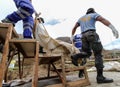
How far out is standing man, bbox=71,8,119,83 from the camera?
4965 mm

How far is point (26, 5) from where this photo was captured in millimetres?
4059

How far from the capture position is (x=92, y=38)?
511 cm

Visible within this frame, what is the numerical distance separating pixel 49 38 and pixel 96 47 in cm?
105

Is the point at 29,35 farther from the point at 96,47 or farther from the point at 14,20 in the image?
the point at 96,47

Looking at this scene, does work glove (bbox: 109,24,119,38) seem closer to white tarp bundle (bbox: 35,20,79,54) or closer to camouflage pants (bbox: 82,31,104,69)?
camouflage pants (bbox: 82,31,104,69)

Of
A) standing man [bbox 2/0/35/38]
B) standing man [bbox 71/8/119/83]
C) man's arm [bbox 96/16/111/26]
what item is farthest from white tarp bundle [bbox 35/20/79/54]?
man's arm [bbox 96/16/111/26]

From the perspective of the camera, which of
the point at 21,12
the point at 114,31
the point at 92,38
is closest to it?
the point at 21,12

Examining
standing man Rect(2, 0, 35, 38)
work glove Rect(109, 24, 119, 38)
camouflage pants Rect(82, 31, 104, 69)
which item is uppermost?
standing man Rect(2, 0, 35, 38)

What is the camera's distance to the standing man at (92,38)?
4.96m

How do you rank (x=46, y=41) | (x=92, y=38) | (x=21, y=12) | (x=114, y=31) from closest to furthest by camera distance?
(x=21, y=12)
(x=46, y=41)
(x=114, y=31)
(x=92, y=38)

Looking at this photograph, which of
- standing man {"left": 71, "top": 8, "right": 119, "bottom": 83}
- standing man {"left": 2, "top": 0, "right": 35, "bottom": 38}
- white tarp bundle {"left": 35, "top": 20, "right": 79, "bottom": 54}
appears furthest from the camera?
standing man {"left": 71, "top": 8, "right": 119, "bottom": 83}

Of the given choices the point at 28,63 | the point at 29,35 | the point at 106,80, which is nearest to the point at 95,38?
the point at 106,80

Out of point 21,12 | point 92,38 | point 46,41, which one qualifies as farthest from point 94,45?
point 21,12

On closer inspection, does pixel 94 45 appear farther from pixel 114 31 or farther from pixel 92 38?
pixel 114 31
